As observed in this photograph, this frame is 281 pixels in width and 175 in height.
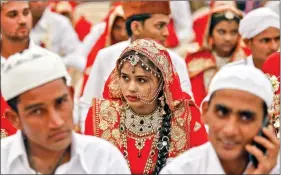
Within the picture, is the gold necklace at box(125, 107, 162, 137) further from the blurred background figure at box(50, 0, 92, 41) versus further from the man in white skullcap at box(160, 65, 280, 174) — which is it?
the blurred background figure at box(50, 0, 92, 41)

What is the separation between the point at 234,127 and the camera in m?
5.31

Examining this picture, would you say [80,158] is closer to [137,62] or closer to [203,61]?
[137,62]


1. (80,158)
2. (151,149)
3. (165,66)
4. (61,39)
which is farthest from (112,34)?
(80,158)

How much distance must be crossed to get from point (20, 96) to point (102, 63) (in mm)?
3928

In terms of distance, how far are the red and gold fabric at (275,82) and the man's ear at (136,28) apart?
1519mm

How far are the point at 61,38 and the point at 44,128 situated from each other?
7622mm

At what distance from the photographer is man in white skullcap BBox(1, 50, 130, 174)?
→ 527cm

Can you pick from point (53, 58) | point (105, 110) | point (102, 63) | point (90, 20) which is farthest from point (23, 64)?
point (90, 20)

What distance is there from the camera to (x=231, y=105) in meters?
5.30

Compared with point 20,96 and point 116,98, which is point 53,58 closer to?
point 20,96

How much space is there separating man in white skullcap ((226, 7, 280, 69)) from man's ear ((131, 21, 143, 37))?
87 cm

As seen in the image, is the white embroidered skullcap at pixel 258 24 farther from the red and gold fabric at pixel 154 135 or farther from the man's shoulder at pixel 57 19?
the man's shoulder at pixel 57 19

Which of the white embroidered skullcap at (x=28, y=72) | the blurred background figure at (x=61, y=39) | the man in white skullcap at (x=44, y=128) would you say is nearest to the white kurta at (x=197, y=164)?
the man in white skullcap at (x=44, y=128)

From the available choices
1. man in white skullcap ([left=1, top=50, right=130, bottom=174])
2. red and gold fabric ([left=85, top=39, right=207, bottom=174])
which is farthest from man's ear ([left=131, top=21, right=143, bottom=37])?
man in white skullcap ([left=1, top=50, right=130, bottom=174])
